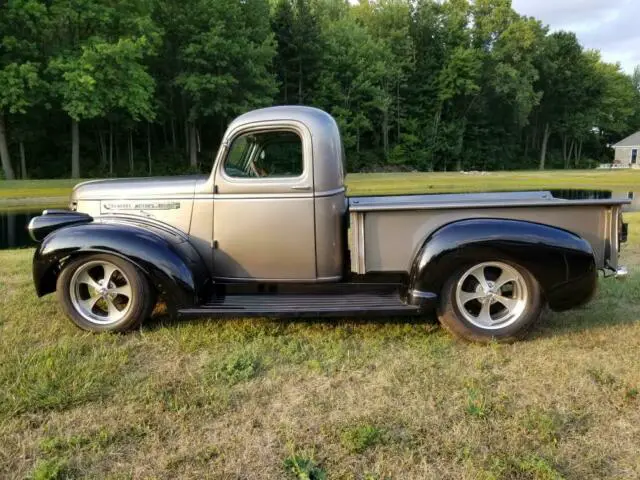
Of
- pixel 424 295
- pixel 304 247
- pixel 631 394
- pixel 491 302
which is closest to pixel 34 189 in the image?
pixel 304 247

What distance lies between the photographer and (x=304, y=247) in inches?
166

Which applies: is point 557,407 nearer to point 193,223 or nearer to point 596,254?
point 596,254

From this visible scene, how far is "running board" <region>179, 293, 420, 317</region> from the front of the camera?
393cm

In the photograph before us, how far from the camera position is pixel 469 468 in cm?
242

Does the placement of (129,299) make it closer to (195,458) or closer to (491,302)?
(195,458)

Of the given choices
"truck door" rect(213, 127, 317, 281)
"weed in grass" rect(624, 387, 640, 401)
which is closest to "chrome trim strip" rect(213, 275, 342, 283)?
"truck door" rect(213, 127, 317, 281)

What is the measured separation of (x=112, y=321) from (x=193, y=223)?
1084 mm

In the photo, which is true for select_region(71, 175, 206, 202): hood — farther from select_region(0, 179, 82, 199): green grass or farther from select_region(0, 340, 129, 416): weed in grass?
select_region(0, 179, 82, 199): green grass

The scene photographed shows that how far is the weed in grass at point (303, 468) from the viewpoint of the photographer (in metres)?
2.36

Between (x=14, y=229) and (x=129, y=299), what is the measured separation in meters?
10.1

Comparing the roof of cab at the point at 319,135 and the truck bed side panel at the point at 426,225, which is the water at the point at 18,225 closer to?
the truck bed side panel at the point at 426,225

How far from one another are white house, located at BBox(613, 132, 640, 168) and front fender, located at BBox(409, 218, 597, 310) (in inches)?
2967

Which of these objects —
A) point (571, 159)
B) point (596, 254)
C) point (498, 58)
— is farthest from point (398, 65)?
point (596, 254)

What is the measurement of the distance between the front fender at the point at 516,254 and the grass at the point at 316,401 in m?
0.48
